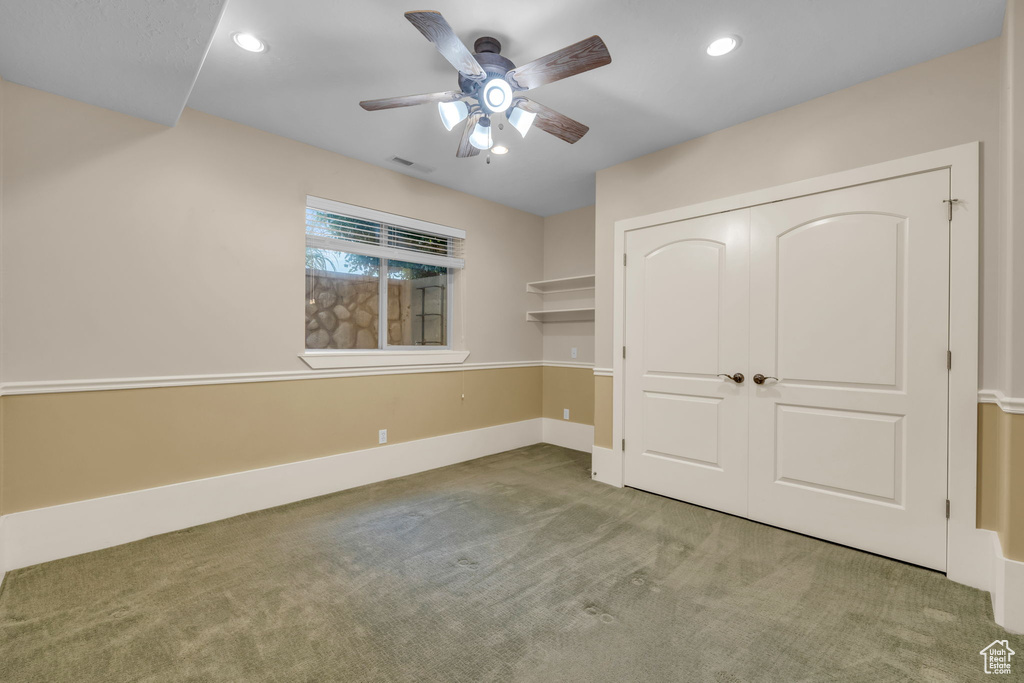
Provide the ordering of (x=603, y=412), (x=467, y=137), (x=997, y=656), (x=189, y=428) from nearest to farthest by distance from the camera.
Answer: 1. (x=997, y=656)
2. (x=467, y=137)
3. (x=189, y=428)
4. (x=603, y=412)

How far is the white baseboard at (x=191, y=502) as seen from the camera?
Result: 7.66ft

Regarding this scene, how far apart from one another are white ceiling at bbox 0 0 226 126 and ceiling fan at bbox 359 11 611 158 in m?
0.77

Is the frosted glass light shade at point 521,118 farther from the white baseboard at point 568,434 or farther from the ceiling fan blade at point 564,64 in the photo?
the white baseboard at point 568,434

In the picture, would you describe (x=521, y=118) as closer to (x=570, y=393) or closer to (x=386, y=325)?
(x=386, y=325)

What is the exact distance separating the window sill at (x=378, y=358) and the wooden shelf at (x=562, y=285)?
3.89 feet

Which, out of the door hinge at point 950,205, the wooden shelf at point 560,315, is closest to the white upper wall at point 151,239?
the wooden shelf at point 560,315

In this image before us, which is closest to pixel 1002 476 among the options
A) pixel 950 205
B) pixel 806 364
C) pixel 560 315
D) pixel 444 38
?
pixel 806 364

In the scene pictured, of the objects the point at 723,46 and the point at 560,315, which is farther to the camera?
the point at 560,315

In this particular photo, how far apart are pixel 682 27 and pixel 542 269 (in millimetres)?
3244

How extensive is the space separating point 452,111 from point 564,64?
0.65 m

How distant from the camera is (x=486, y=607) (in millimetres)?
1990

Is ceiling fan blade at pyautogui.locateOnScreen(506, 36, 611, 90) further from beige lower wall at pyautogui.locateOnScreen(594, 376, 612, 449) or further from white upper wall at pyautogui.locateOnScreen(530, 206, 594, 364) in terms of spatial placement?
white upper wall at pyautogui.locateOnScreen(530, 206, 594, 364)

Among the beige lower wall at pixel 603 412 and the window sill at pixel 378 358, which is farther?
the beige lower wall at pixel 603 412

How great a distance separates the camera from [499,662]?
1652 mm
